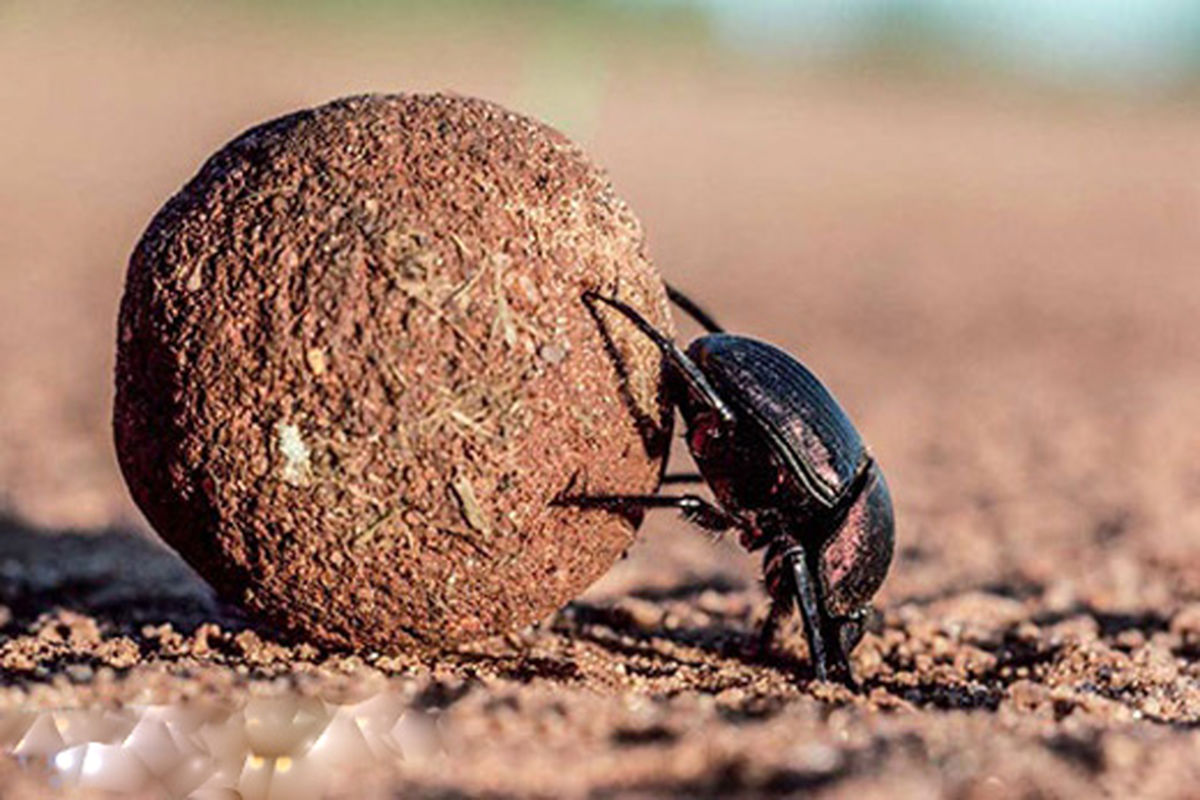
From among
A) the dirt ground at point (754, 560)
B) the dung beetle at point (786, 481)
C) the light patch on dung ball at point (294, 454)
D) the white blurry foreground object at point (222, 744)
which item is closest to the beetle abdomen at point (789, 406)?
the dung beetle at point (786, 481)

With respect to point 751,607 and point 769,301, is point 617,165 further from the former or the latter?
point 751,607

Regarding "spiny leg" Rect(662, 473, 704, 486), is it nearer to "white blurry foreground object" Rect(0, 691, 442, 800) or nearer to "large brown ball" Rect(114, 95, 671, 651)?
"large brown ball" Rect(114, 95, 671, 651)

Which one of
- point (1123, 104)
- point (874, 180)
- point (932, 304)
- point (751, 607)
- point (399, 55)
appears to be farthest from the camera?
point (1123, 104)

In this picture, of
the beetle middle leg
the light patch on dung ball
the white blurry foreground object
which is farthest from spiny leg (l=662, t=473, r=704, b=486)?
the white blurry foreground object

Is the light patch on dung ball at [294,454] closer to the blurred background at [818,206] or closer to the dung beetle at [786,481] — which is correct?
the dung beetle at [786,481]

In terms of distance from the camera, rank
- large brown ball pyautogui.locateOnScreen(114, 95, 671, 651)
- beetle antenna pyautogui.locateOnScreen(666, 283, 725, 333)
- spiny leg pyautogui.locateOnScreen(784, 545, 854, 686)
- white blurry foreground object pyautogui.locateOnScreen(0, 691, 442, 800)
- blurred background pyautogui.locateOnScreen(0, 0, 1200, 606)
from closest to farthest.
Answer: white blurry foreground object pyautogui.locateOnScreen(0, 691, 442, 800) < large brown ball pyautogui.locateOnScreen(114, 95, 671, 651) < spiny leg pyautogui.locateOnScreen(784, 545, 854, 686) < beetle antenna pyautogui.locateOnScreen(666, 283, 725, 333) < blurred background pyautogui.locateOnScreen(0, 0, 1200, 606)

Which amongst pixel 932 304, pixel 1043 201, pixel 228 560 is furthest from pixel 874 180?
pixel 228 560
